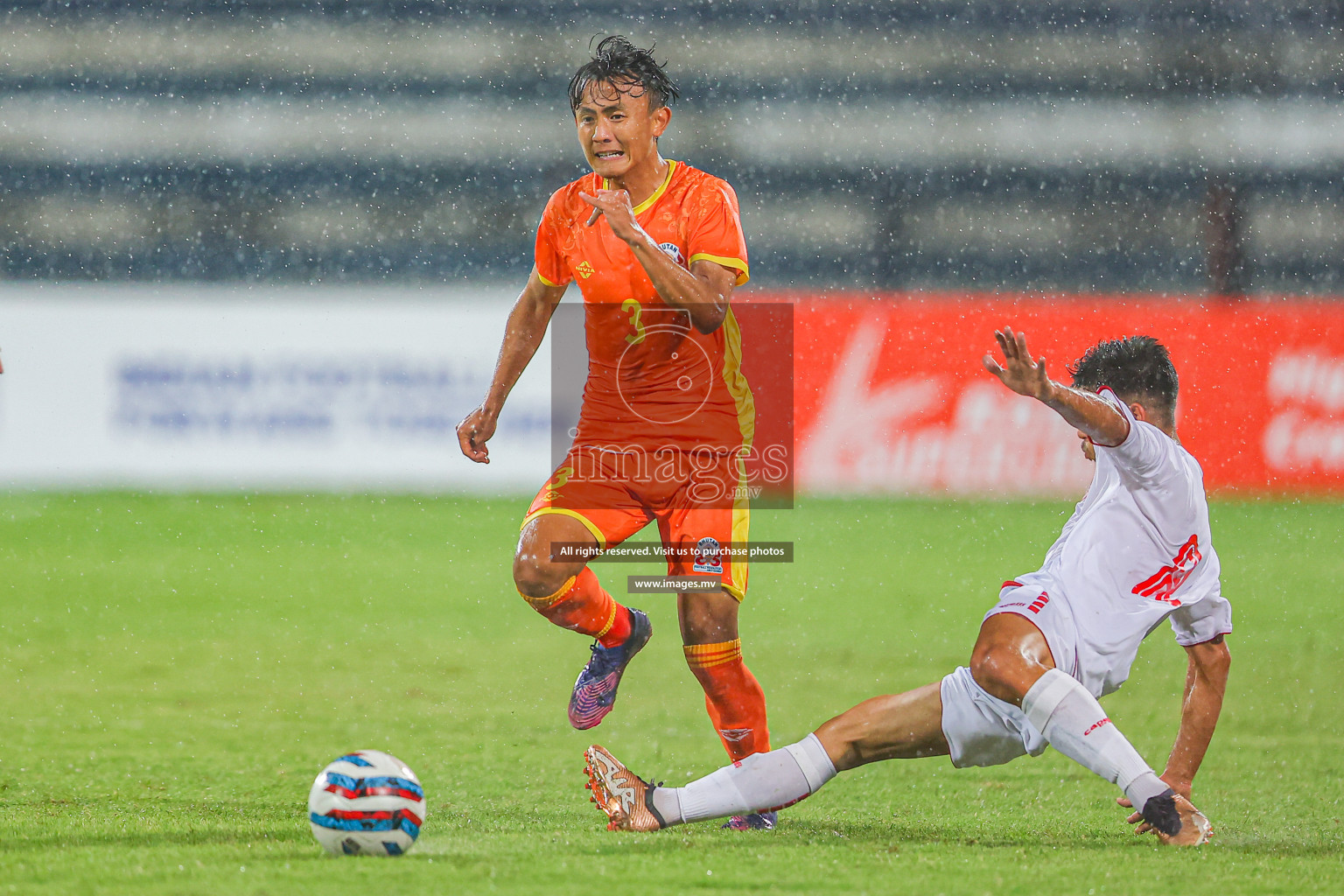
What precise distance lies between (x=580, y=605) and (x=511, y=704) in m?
1.87

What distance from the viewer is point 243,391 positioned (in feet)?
33.2

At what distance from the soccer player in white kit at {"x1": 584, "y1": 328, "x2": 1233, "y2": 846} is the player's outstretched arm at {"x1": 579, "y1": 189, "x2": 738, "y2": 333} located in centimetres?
101

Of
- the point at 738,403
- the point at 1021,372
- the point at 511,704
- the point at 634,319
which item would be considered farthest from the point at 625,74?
the point at 511,704

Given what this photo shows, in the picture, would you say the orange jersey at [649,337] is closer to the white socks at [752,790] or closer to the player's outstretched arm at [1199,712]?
the white socks at [752,790]

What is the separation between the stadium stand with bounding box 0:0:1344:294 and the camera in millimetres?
14672

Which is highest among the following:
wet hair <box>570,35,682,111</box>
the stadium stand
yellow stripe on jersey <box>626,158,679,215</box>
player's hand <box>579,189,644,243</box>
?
the stadium stand

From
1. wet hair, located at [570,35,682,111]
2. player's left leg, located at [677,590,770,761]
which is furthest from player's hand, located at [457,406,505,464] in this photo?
wet hair, located at [570,35,682,111]

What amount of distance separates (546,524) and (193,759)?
5.82 feet

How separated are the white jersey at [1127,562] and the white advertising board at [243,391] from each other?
6921 millimetres

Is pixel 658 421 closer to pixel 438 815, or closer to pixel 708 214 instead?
pixel 708 214

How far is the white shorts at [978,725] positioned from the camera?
348cm

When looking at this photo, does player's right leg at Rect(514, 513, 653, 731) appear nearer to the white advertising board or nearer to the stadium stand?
the white advertising board

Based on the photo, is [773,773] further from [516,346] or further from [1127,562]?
[516,346]

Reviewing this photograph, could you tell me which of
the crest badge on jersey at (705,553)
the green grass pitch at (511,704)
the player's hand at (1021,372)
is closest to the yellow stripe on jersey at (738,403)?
the crest badge on jersey at (705,553)
